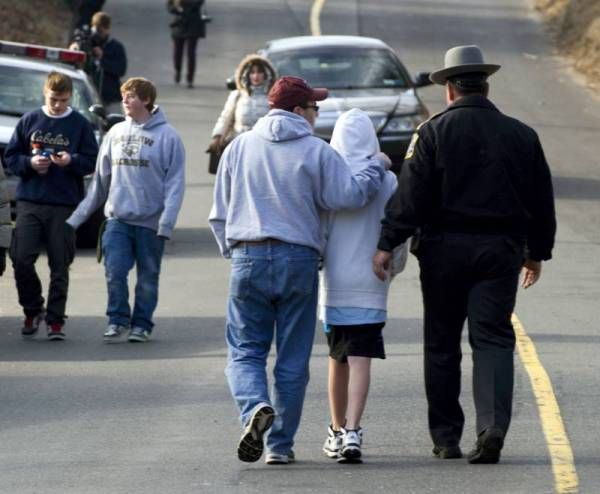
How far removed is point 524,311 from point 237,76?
14.0 ft

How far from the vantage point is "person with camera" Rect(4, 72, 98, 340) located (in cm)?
1210

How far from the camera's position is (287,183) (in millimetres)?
7910

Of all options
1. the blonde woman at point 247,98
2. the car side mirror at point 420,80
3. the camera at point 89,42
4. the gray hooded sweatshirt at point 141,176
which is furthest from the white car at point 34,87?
the camera at point 89,42

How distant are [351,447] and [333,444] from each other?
170mm

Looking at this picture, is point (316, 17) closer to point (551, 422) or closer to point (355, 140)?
point (551, 422)

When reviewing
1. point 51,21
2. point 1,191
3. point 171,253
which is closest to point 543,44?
point 51,21

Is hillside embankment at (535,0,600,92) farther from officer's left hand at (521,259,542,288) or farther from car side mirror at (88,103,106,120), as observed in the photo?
officer's left hand at (521,259,542,288)

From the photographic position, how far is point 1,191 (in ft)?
37.6

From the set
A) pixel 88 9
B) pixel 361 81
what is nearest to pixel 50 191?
pixel 361 81

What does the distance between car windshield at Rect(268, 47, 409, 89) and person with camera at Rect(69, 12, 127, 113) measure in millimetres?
4175

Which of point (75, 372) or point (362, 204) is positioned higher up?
point (362, 204)

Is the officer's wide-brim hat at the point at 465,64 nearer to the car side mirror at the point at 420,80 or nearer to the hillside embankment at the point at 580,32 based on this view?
the car side mirror at the point at 420,80

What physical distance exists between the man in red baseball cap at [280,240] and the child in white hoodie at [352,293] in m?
0.15

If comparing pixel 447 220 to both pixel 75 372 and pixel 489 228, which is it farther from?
pixel 75 372
